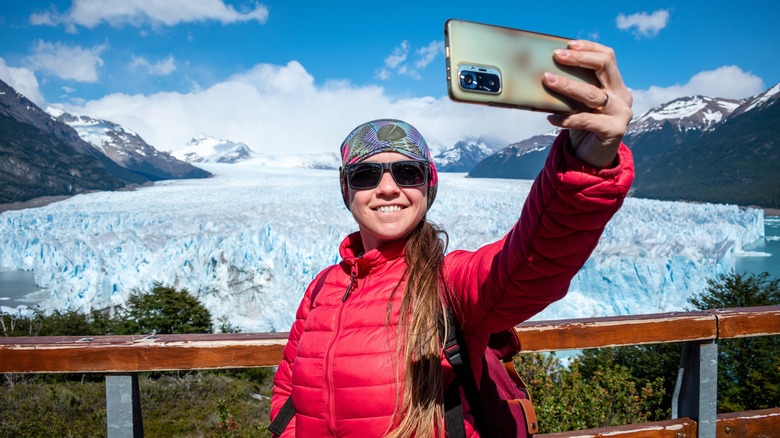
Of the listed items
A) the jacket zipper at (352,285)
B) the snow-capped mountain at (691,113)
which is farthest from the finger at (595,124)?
the snow-capped mountain at (691,113)

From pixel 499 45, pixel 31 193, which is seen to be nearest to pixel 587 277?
pixel 499 45

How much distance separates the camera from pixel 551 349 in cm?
186

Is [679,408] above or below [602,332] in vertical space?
below

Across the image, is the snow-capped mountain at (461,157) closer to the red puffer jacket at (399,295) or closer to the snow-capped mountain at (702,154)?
the snow-capped mountain at (702,154)

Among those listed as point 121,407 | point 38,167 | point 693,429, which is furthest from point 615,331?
point 38,167

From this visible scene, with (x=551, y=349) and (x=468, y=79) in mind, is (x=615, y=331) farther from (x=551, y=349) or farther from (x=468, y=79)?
(x=468, y=79)

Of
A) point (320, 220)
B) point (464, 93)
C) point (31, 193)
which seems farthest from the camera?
point (31, 193)

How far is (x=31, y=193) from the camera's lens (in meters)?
22.9

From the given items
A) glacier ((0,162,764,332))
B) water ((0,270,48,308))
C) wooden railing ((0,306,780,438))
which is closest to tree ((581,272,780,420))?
glacier ((0,162,764,332))

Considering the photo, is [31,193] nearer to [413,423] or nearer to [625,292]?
[625,292]

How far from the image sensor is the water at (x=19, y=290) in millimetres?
10453

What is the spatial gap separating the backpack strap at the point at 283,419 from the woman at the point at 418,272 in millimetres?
21

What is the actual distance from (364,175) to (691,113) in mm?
94401

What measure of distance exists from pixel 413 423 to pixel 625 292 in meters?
9.70
